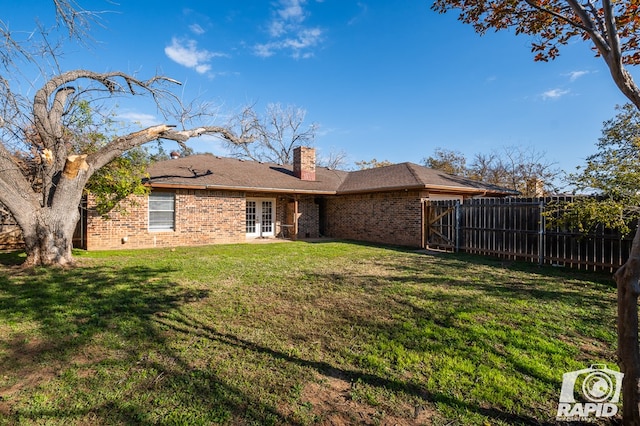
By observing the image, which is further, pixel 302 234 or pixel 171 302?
pixel 302 234

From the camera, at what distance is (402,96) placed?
1791cm

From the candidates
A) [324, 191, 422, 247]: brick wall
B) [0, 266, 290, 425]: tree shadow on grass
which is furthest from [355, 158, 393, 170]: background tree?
[0, 266, 290, 425]: tree shadow on grass

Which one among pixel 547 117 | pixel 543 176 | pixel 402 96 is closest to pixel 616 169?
pixel 402 96

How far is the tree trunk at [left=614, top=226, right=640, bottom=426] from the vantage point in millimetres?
2156

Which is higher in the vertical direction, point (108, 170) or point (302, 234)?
point (108, 170)

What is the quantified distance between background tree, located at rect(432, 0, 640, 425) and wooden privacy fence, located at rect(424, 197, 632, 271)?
14.0ft

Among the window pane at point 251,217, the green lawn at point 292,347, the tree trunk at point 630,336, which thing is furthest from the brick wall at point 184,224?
the tree trunk at point 630,336

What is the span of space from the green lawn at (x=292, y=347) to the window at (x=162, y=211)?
578 centimetres

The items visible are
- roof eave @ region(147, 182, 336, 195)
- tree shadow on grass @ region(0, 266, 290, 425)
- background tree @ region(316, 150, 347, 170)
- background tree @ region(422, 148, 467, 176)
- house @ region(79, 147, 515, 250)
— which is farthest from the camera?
background tree @ region(316, 150, 347, 170)

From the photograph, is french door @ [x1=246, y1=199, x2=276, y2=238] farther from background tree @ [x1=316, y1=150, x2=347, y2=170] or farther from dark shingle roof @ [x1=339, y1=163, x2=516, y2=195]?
background tree @ [x1=316, y1=150, x2=347, y2=170]

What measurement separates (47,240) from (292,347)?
25.5ft

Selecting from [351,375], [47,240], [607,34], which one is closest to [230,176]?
[47,240]

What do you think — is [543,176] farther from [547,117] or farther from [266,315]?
[266,315]

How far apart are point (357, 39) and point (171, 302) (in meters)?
13.9
